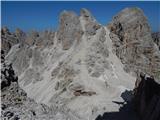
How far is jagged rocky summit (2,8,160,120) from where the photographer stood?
54.0m

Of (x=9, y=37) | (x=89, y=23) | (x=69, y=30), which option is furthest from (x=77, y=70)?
(x=9, y=37)

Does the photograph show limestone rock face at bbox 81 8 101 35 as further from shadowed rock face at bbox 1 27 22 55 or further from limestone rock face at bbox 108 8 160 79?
shadowed rock face at bbox 1 27 22 55

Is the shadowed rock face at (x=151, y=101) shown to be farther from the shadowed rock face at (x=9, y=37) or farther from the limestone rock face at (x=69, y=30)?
the shadowed rock face at (x=9, y=37)

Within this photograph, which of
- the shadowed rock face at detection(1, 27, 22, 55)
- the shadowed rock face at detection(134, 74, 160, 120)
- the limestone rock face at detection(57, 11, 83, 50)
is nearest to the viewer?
the shadowed rock face at detection(134, 74, 160, 120)

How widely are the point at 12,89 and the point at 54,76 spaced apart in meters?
44.2

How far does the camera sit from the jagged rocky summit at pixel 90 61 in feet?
177

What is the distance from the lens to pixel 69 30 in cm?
6931

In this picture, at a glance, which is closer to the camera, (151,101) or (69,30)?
(151,101)

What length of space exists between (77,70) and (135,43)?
42.9 ft

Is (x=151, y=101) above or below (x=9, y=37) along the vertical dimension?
below

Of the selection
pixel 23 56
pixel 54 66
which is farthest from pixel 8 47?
pixel 54 66

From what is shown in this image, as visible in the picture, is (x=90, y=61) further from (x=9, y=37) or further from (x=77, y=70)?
(x=9, y=37)

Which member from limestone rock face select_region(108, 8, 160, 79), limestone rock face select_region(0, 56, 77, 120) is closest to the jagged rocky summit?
limestone rock face select_region(108, 8, 160, 79)

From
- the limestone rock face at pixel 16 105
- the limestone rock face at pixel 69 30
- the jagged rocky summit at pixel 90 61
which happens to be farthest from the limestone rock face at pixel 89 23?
the limestone rock face at pixel 16 105
